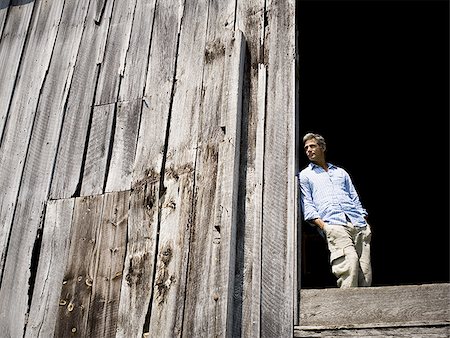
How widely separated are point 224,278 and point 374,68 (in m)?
4.87

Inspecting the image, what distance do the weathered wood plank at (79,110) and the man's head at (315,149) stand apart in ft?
5.03

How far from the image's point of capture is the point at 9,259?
12.7ft

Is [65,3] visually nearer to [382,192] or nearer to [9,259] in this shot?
[9,259]

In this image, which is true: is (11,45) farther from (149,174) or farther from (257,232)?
(257,232)

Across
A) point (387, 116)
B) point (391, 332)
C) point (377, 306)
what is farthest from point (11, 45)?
point (387, 116)

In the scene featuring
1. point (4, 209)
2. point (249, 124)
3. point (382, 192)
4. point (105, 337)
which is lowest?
point (105, 337)

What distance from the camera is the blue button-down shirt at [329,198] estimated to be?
4121mm

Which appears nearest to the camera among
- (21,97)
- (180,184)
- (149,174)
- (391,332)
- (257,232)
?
(391,332)

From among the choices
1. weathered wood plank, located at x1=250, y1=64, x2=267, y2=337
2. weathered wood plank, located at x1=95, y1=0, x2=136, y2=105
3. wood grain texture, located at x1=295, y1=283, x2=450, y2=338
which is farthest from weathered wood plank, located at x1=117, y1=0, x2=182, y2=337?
wood grain texture, located at x1=295, y1=283, x2=450, y2=338

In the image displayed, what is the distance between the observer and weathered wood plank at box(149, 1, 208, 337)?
3299 mm

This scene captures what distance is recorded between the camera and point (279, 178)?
3564 mm

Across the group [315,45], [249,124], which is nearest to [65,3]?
[249,124]

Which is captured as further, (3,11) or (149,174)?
(3,11)

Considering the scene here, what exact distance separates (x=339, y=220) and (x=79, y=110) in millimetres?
1841
